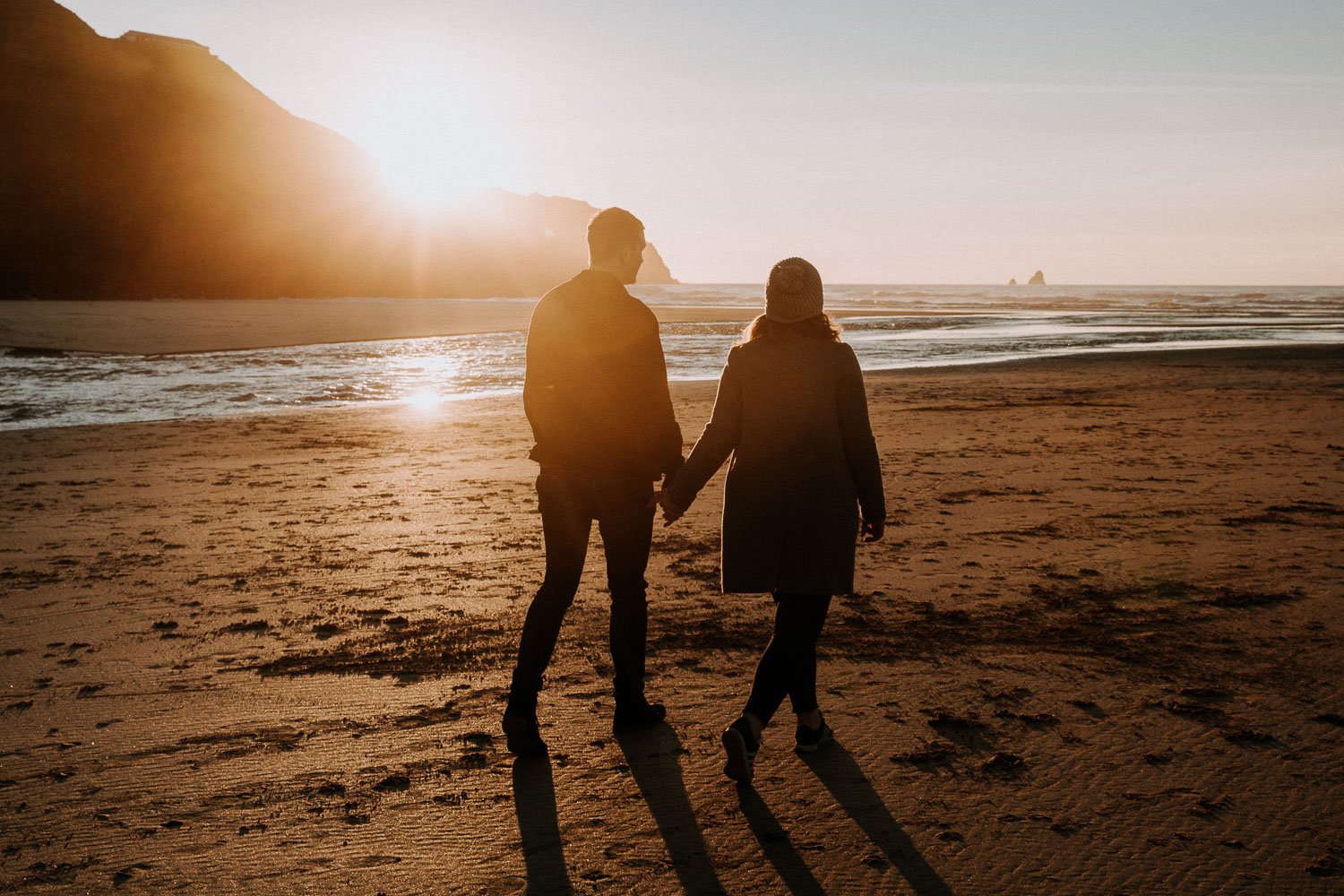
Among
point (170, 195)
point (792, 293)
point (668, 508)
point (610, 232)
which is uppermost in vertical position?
point (170, 195)

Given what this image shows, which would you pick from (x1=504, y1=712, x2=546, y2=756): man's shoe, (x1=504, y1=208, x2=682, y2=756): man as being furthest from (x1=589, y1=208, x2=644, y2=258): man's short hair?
(x1=504, y1=712, x2=546, y2=756): man's shoe

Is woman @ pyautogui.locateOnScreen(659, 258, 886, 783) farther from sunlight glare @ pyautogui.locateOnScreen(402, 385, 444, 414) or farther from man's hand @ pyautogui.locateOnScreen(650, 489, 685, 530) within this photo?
sunlight glare @ pyautogui.locateOnScreen(402, 385, 444, 414)

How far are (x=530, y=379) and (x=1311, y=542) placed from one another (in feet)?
17.7

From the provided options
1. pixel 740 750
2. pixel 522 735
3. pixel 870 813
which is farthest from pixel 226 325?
pixel 870 813

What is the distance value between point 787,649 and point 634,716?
726 millimetres

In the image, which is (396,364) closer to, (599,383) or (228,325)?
(228,325)

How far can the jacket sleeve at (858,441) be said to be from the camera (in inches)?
129

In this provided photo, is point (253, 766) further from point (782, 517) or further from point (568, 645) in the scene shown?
point (782, 517)

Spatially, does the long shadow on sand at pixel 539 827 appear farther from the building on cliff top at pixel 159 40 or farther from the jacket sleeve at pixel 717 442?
the building on cliff top at pixel 159 40

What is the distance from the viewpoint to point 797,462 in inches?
130

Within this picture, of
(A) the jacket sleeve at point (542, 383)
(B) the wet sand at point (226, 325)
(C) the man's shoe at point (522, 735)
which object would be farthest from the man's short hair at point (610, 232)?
(B) the wet sand at point (226, 325)

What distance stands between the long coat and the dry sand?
2.48 ft

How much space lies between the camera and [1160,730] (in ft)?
12.1

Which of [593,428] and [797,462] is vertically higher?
[593,428]
